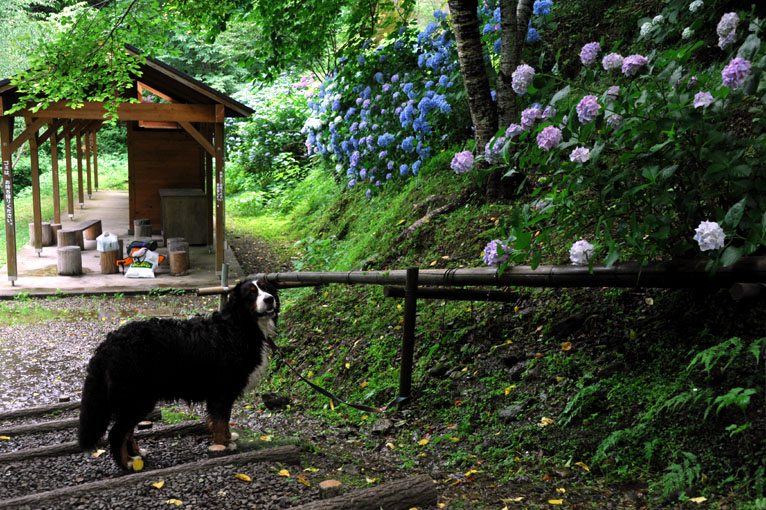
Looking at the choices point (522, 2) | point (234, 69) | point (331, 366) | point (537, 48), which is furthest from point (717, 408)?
point (234, 69)

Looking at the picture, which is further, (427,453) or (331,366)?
(331,366)

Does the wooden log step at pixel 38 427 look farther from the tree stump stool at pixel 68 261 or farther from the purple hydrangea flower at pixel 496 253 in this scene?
the tree stump stool at pixel 68 261

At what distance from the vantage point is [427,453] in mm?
4477

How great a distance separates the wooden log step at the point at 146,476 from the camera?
3.28 metres

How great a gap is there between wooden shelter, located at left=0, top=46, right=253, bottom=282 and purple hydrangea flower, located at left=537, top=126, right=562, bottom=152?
8.11 m

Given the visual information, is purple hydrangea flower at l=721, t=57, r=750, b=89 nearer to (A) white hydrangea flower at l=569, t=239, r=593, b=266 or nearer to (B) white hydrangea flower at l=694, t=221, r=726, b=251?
(B) white hydrangea flower at l=694, t=221, r=726, b=251

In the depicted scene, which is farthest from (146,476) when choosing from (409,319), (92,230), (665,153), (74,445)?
(92,230)

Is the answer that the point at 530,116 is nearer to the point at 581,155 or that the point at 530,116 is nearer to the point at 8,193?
the point at 581,155

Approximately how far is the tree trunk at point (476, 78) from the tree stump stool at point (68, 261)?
8722 millimetres

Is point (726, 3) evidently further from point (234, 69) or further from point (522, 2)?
point (234, 69)

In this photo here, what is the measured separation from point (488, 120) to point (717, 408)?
14.1 ft

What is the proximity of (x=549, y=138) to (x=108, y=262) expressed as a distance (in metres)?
11.4

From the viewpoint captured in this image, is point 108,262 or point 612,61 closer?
point 612,61

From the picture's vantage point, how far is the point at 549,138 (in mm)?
3641
